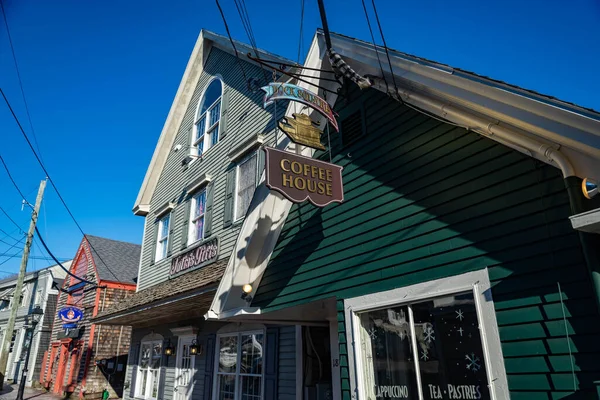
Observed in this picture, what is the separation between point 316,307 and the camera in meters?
6.86

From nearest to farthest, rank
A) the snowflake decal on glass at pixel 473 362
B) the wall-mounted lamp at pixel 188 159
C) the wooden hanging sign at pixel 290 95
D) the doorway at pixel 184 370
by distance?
the snowflake decal on glass at pixel 473 362
the wooden hanging sign at pixel 290 95
the doorway at pixel 184 370
the wall-mounted lamp at pixel 188 159

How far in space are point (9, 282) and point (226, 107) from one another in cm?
3201

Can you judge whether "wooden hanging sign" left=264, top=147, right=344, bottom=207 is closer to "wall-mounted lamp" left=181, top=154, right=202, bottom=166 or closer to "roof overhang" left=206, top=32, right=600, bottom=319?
"roof overhang" left=206, top=32, right=600, bottom=319

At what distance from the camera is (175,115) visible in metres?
15.7

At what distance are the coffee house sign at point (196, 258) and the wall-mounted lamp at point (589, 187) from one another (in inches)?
334

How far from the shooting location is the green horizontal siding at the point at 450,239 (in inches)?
150

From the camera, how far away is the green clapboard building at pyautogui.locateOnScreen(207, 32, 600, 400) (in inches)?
149

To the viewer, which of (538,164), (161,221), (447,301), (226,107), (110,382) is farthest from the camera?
(110,382)

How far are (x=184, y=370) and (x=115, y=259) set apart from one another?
46.4 feet

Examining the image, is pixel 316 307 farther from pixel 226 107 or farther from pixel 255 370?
pixel 226 107

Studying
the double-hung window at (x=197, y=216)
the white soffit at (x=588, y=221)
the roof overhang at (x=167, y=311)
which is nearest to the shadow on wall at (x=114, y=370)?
the roof overhang at (x=167, y=311)

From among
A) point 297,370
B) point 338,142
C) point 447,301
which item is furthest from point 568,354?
point 297,370

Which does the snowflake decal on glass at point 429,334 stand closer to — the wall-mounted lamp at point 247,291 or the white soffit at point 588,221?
the white soffit at point 588,221

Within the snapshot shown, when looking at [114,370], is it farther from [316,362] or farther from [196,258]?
[316,362]
